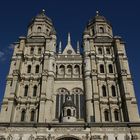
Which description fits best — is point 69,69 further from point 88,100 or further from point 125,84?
point 125,84

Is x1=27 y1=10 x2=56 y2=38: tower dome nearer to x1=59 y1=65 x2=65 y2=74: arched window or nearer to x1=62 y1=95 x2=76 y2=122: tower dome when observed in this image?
x1=59 y1=65 x2=65 y2=74: arched window

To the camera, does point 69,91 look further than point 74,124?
Yes

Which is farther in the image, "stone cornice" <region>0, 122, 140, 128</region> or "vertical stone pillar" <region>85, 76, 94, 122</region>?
"vertical stone pillar" <region>85, 76, 94, 122</region>

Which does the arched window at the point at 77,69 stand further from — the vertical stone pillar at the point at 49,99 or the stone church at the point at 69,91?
the vertical stone pillar at the point at 49,99

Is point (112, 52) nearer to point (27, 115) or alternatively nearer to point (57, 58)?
point (57, 58)

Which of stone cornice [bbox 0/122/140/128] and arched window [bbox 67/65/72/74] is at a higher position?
arched window [bbox 67/65/72/74]

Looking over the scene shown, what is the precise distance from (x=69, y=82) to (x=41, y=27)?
1196 centimetres

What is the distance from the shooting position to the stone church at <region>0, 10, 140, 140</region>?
88.4 ft

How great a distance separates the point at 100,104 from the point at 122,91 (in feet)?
10.4

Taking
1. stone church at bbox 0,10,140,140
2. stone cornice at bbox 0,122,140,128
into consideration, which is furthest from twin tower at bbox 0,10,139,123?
stone cornice at bbox 0,122,140,128

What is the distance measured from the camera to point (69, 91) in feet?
109

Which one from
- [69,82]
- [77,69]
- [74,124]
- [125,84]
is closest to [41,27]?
[77,69]

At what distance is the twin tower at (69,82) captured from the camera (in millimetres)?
30078

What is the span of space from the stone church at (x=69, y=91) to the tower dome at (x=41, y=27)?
21 cm
